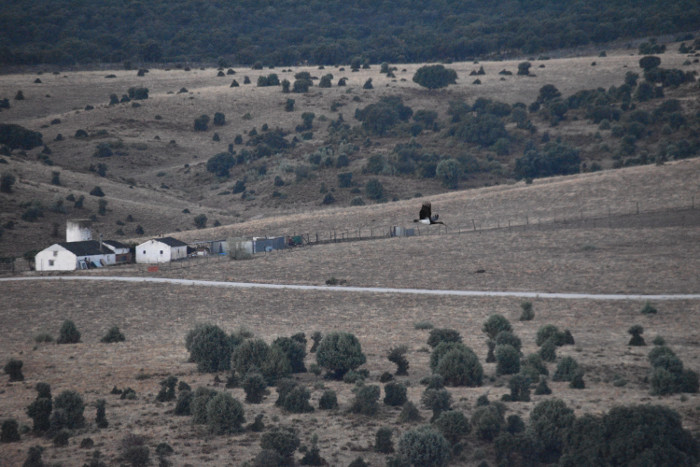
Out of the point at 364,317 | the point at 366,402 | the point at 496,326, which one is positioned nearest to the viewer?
the point at 366,402

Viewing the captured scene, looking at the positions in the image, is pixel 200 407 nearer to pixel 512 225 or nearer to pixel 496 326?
pixel 496 326

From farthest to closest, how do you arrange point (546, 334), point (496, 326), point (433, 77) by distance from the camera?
1. point (433, 77)
2. point (496, 326)
3. point (546, 334)

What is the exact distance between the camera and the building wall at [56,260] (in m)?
77.8

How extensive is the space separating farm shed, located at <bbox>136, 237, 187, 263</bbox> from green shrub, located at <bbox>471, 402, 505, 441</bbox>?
48.4 meters

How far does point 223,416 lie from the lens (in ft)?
125

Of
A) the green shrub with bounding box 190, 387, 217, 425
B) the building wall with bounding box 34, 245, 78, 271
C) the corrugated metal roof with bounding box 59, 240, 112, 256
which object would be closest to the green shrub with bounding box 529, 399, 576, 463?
the green shrub with bounding box 190, 387, 217, 425

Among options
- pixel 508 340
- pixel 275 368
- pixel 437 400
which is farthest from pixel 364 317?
pixel 437 400

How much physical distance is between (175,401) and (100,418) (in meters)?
4.32

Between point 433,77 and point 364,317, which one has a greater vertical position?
point 433,77

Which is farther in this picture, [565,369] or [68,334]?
[68,334]

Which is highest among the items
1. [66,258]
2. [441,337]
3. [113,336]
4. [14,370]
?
[66,258]

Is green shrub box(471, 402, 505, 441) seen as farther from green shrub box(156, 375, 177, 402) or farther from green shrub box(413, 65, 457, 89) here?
green shrub box(413, 65, 457, 89)

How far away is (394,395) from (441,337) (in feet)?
37.5

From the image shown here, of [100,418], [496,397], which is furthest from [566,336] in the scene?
A: [100,418]
